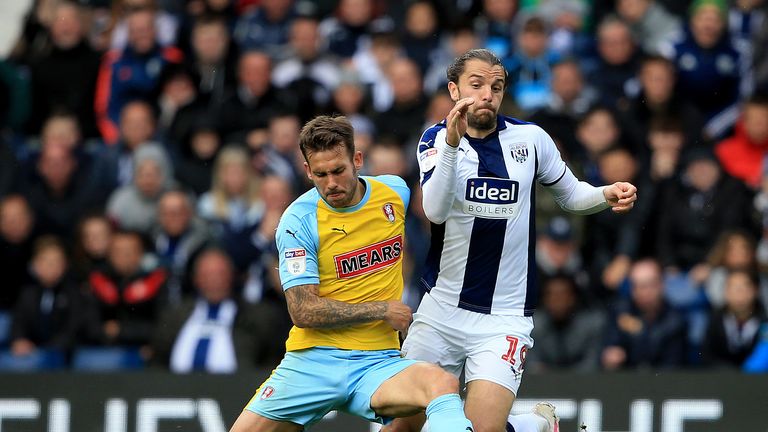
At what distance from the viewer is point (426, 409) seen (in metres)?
7.36

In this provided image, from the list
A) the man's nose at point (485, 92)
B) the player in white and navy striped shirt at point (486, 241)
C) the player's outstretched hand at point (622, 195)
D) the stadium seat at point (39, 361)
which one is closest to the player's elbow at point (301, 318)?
the player in white and navy striped shirt at point (486, 241)

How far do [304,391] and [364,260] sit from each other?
775 millimetres

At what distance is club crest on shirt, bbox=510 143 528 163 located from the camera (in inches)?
315

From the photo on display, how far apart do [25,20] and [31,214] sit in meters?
2.83

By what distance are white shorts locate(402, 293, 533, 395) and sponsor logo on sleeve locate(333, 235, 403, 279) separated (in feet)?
1.59

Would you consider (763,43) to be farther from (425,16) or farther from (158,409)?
(158,409)

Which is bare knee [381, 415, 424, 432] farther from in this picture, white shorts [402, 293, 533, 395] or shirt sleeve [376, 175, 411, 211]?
shirt sleeve [376, 175, 411, 211]

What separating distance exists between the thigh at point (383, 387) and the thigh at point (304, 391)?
3.6 inches

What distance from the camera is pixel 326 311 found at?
7656 mm

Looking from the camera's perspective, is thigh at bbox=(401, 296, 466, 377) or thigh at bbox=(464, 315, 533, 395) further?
thigh at bbox=(401, 296, 466, 377)

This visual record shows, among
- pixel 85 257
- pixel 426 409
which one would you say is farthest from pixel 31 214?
pixel 426 409

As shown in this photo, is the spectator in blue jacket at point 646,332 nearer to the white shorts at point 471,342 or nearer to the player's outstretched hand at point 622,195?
the white shorts at point 471,342

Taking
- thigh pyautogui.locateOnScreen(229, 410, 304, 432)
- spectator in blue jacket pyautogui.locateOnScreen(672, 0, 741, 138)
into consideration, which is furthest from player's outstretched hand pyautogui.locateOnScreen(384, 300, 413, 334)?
spectator in blue jacket pyautogui.locateOnScreen(672, 0, 741, 138)

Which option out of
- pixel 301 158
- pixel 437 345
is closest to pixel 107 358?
pixel 301 158
